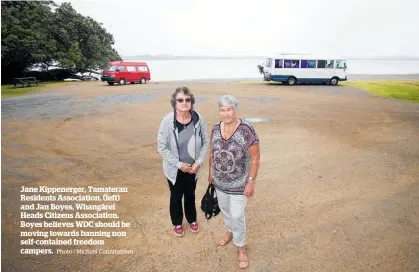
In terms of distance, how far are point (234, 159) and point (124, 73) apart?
22.3 m

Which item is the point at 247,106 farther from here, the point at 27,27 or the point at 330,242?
the point at 27,27

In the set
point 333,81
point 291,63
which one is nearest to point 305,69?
point 291,63

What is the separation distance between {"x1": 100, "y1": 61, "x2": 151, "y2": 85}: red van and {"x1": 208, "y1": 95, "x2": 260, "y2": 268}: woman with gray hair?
21604mm

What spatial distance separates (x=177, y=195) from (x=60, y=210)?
207 cm

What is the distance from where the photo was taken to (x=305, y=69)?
2302cm

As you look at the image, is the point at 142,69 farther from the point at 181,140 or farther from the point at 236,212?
the point at 236,212

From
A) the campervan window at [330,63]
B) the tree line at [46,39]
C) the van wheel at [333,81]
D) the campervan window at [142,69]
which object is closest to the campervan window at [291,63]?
the campervan window at [330,63]

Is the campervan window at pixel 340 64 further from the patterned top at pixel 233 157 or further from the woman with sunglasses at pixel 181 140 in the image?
the patterned top at pixel 233 157

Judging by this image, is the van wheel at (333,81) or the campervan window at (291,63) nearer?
the campervan window at (291,63)

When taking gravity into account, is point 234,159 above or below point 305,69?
below

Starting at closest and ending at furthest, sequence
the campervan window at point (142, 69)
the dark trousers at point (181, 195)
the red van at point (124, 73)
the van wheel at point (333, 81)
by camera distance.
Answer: the dark trousers at point (181, 195)
the red van at point (124, 73)
the van wheel at point (333, 81)
the campervan window at point (142, 69)

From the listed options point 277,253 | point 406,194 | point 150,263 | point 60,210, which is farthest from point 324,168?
point 60,210

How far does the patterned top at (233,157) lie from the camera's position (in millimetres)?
2973

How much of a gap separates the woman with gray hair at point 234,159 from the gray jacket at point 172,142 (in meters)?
0.31
